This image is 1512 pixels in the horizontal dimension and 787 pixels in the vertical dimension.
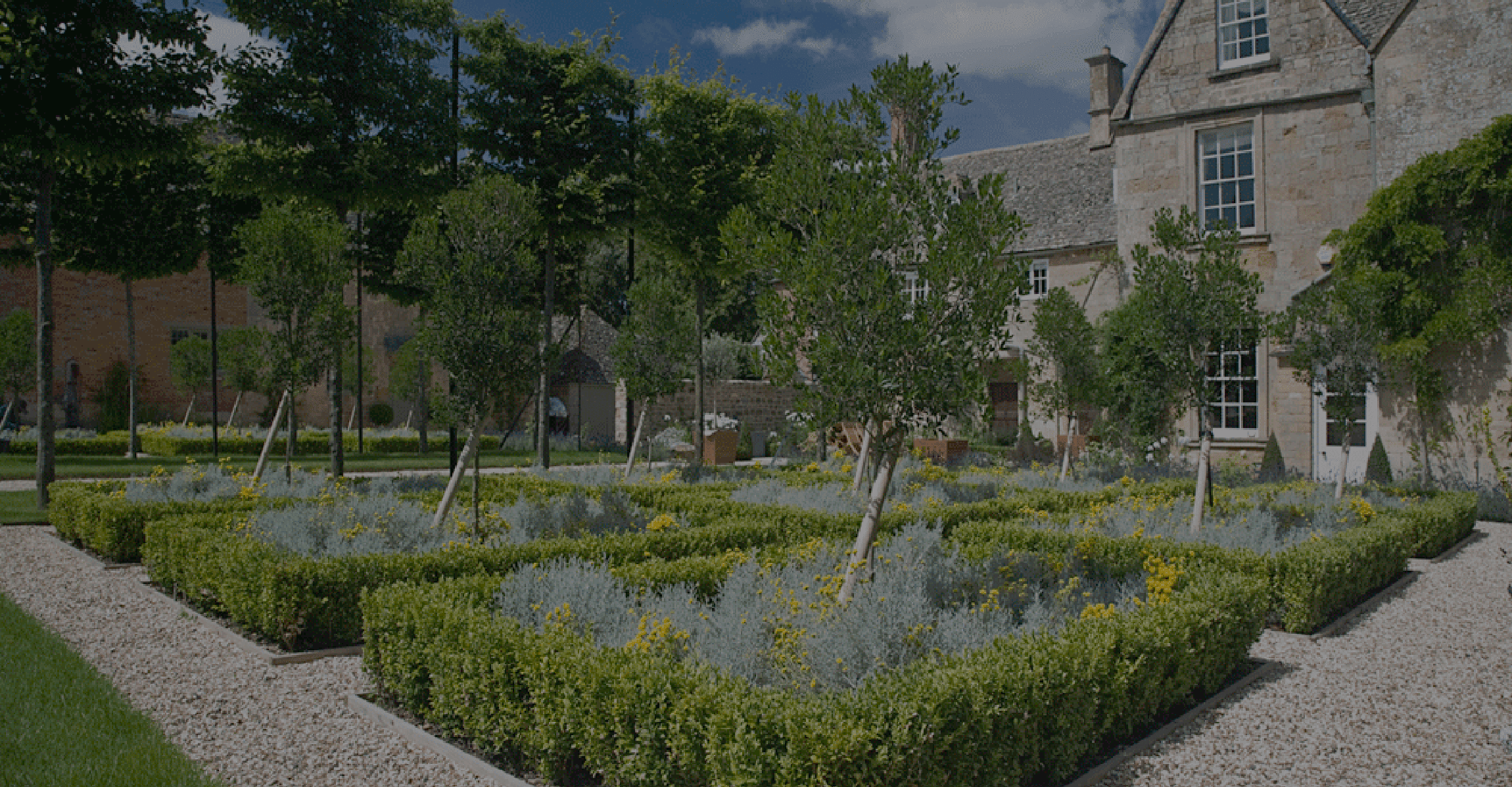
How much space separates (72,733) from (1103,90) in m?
27.3

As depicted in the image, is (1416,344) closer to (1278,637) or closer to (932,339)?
(1278,637)

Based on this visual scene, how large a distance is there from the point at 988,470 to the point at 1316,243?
24.0ft

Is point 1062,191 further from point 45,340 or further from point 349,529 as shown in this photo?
point 45,340

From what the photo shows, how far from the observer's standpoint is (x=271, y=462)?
19.7 m

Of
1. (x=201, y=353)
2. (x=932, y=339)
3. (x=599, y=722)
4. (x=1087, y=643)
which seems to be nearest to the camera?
(x=599, y=722)

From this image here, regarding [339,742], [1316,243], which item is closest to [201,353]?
[339,742]

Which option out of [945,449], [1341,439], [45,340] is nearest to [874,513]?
[45,340]

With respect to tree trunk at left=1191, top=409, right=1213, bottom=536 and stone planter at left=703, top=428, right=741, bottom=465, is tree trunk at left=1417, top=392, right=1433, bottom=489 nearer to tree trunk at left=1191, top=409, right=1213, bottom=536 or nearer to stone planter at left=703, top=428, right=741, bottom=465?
tree trunk at left=1191, top=409, right=1213, bottom=536

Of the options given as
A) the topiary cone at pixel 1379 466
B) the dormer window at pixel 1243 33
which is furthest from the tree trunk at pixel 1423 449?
the dormer window at pixel 1243 33

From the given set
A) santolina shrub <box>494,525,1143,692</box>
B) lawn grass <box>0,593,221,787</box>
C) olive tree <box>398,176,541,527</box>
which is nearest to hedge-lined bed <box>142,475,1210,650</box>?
santolina shrub <box>494,525,1143,692</box>

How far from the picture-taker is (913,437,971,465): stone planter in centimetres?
1977

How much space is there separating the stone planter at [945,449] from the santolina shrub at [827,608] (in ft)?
40.3

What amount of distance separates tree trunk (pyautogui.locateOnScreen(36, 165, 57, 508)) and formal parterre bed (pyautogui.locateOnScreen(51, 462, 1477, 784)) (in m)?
1.28

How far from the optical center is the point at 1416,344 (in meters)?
14.5
